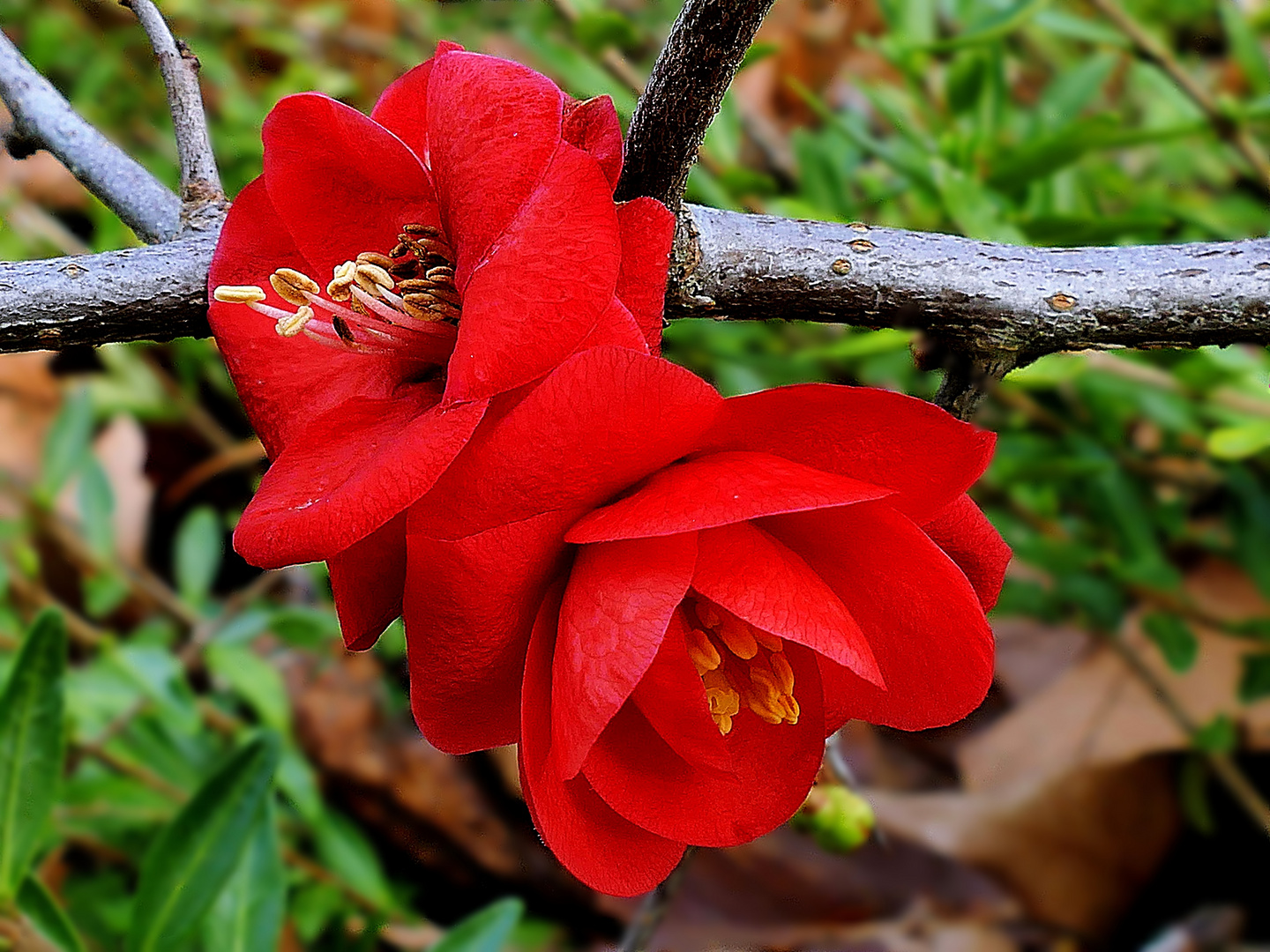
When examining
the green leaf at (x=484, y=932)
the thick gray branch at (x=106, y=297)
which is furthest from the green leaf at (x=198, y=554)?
the thick gray branch at (x=106, y=297)

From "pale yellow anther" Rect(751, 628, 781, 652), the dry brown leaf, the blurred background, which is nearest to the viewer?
"pale yellow anther" Rect(751, 628, 781, 652)

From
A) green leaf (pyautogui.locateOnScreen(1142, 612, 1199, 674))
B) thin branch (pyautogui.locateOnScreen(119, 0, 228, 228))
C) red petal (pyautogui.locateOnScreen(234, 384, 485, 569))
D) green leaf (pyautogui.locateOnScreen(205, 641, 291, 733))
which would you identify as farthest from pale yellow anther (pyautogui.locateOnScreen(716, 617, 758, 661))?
green leaf (pyautogui.locateOnScreen(1142, 612, 1199, 674))

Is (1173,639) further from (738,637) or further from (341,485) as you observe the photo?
(341,485)

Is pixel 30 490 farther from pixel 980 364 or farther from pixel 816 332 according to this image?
pixel 980 364

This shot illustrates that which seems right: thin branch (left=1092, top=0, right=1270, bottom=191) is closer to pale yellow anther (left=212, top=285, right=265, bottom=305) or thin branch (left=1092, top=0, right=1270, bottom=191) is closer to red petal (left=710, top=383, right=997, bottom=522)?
red petal (left=710, top=383, right=997, bottom=522)

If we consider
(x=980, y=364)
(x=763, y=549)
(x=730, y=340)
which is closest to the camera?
(x=763, y=549)

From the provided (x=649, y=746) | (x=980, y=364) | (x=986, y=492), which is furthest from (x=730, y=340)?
(x=649, y=746)
